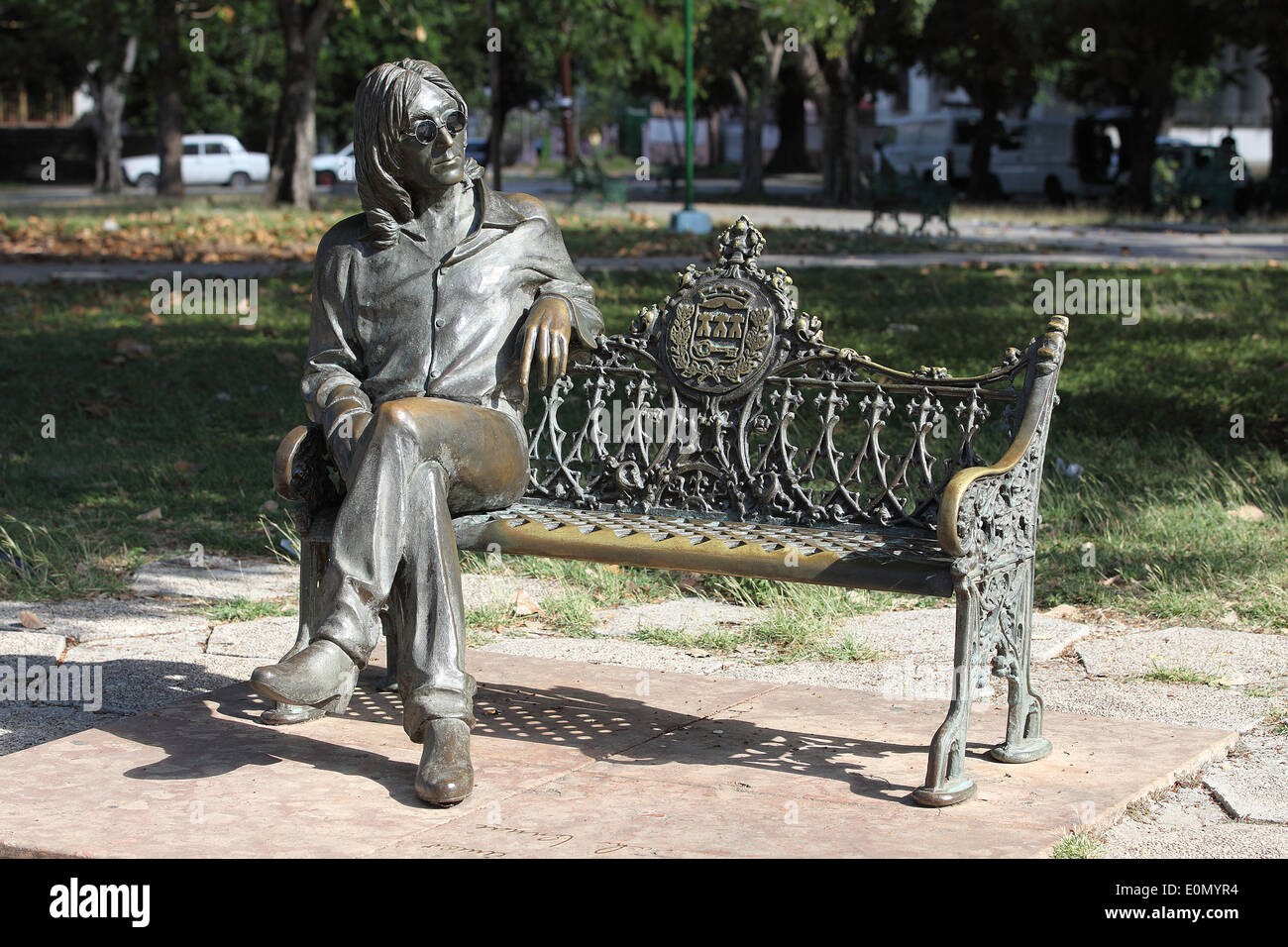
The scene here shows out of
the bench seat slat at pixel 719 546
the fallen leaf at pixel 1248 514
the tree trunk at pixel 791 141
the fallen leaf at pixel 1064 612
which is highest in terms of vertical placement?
the tree trunk at pixel 791 141

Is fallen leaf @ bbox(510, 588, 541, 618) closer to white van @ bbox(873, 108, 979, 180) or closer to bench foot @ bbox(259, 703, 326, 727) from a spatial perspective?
bench foot @ bbox(259, 703, 326, 727)

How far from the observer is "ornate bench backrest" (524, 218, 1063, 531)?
14.5ft

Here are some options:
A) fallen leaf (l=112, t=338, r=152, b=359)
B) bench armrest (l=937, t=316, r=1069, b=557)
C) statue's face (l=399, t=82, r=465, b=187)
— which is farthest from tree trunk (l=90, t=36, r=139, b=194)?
bench armrest (l=937, t=316, r=1069, b=557)

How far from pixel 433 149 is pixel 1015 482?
1.82m

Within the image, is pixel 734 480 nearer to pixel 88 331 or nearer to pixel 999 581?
pixel 999 581

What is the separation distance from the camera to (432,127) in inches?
168

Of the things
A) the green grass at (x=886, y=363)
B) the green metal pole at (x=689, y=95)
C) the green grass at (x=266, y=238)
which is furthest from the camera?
the green metal pole at (x=689, y=95)

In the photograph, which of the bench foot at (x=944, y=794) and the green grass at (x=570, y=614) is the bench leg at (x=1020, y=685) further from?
the green grass at (x=570, y=614)

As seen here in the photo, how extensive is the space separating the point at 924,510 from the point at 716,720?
0.84 m

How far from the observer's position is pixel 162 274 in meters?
14.4

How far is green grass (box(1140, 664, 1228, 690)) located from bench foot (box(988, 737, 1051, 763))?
1.01 m

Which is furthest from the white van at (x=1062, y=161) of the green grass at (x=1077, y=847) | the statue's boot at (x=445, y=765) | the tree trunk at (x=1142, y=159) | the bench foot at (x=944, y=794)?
the statue's boot at (x=445, y=765)

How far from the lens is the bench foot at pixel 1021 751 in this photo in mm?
4016

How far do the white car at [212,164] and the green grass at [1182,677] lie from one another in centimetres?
4289
